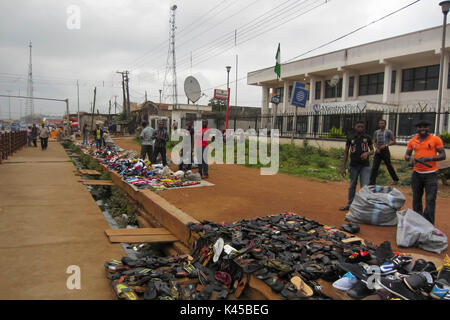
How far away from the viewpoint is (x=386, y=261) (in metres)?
3.37

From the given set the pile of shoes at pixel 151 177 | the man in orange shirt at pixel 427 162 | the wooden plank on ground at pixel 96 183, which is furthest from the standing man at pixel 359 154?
the wooden plank on ground at pixel 96 183

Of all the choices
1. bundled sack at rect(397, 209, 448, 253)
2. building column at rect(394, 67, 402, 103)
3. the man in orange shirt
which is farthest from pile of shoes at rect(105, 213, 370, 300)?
building column at rect(394, 67, 402, 103)

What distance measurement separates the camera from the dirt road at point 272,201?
5441 millimetres

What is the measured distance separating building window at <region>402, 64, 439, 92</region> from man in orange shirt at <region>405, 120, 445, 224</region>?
1987cm

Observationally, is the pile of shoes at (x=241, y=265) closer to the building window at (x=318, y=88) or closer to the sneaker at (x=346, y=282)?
the sneaker at (x=346, y=282)

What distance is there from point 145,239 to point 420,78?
2370 centimetres

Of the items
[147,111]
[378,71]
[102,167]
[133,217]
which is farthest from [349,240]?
[147,111]

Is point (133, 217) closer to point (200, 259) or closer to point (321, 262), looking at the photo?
point (200, 259)

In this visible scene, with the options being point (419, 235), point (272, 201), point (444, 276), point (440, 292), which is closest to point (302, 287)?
point (440, 292)

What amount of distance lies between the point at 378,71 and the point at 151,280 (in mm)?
26435

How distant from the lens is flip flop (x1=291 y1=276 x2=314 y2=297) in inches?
113

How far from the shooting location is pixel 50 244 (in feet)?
A: 14.8

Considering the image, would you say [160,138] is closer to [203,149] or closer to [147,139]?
[147,139]

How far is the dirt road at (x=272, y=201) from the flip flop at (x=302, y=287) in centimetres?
193
